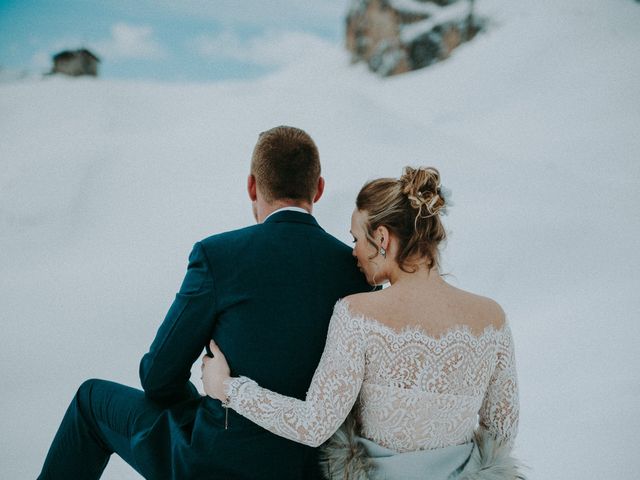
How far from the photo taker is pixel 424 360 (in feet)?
4.71

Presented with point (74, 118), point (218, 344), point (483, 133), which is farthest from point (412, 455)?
point (74, 118)

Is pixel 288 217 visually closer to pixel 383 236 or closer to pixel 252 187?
pixel 252 187

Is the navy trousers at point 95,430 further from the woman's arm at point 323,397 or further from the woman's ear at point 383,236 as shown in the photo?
the woman's ear at point 383,236

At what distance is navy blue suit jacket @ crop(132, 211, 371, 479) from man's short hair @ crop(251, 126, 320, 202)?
18 cm

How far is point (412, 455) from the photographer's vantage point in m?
1.48

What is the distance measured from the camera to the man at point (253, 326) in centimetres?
155

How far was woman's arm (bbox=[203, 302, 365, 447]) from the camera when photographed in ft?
4.69

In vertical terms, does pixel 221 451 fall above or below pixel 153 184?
below

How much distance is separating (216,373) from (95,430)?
0.79 metres

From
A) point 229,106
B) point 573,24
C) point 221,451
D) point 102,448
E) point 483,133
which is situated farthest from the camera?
point 573,24

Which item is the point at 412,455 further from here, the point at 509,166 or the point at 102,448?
the point at 509,166

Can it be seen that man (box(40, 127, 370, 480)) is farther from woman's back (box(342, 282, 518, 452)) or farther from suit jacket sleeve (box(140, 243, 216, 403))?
woman's back (box(342, 282, 518, 452))

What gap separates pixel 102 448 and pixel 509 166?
6032mm

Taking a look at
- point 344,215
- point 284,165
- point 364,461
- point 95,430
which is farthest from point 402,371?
point 344,215
